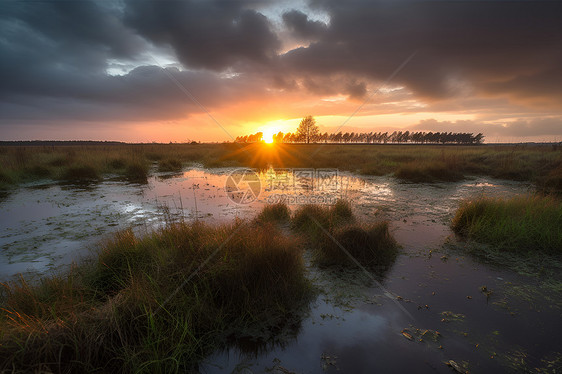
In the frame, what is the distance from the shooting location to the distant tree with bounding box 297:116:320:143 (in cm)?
7031

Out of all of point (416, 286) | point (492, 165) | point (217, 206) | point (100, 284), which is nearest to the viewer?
point (100, 284)

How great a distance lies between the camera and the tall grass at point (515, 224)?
18.7ft

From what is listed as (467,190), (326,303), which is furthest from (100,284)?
(467,190)

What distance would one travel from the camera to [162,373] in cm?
254

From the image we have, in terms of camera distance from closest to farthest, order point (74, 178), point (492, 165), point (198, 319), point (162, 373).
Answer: point (162, 373), point (198, 319), point (74, 178), point (492, 165)

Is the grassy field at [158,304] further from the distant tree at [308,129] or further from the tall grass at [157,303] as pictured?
the distant tree at [308,129]

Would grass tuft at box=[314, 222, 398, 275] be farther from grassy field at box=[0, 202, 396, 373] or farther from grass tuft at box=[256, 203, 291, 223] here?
grass tuft at box=[256, 203, 291, 223]

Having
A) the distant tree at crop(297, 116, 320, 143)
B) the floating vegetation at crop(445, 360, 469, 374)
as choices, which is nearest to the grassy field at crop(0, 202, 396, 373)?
the floating vegetation at crop(445, 360, 469, 374)

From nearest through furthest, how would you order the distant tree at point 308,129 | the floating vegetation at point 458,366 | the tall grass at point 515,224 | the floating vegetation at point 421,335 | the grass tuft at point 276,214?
the floating vegetation at point 458,366, the floating vegetation at point 421,335, the tall grass at point 515,224, the grass tuft at point 276,214, the distant tree at point 308,129

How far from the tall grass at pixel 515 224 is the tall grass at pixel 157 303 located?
18.1 ft

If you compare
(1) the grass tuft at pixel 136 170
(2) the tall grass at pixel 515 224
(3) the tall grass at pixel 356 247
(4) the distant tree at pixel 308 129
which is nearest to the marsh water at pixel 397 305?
(3) the tall grass at pixel 356 247

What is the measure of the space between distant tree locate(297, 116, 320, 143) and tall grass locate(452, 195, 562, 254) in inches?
2600

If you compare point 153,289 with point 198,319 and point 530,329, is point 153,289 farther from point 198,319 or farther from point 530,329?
point 530,329

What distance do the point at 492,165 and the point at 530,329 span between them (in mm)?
21573
